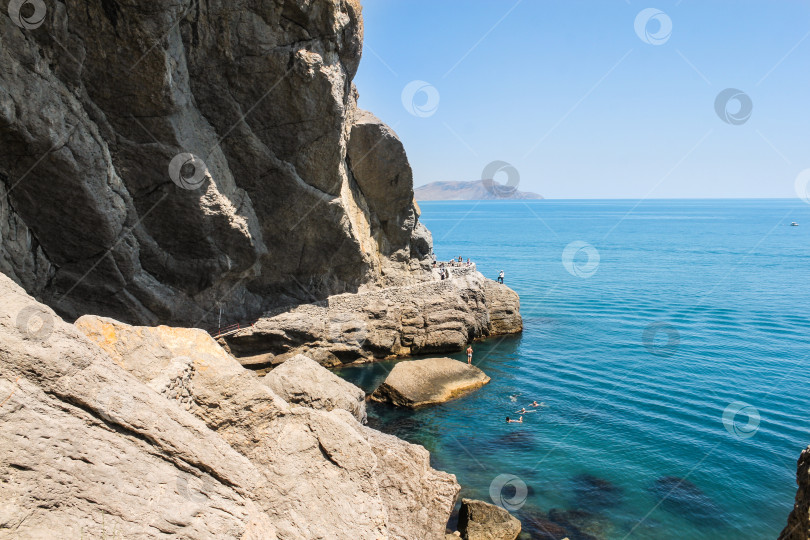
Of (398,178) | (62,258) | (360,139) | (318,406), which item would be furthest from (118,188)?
(398,178)

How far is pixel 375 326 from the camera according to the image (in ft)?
124

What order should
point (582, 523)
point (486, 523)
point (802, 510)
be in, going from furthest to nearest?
point (582, 523) → point (486, 523) → point (802, 510)

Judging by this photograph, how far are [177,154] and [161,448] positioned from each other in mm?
19116

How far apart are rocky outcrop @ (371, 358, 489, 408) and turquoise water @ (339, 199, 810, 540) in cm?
81

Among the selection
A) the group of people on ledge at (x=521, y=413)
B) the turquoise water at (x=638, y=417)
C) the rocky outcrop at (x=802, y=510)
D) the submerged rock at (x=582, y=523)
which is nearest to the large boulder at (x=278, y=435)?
the rocky outcrop at (x=802, y=510)

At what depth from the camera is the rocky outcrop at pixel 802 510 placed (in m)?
10.3

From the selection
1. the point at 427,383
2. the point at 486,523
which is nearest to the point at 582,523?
the point at 486,523

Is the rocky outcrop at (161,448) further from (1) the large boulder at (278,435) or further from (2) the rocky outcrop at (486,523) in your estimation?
(2) the rocky outcrop at (486,523)

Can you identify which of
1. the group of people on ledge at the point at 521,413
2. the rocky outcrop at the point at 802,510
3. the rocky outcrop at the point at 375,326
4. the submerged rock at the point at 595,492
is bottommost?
the rocky outcrop at the point at 802,510

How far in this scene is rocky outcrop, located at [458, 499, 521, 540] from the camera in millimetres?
17953

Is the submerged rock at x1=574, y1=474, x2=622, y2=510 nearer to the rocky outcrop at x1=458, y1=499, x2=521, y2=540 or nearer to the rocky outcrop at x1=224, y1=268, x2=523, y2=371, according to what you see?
the rocky outcrop at x1=458, y1=499, x2=521, y2=540

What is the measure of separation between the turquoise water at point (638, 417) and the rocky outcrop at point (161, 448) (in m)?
10.5

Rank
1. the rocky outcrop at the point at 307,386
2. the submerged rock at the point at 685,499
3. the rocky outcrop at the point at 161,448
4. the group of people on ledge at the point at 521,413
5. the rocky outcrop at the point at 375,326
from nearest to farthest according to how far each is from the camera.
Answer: the rocky outcrop at the point at 161,448 → the rocky outcrop at the point at 307,386 → the submerged rock at the point at 685,499 → the group of people on ledge at the point at 521,413 → the rocky outcrop at the point at 375,326

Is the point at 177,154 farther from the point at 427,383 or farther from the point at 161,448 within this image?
the point at 161,448
